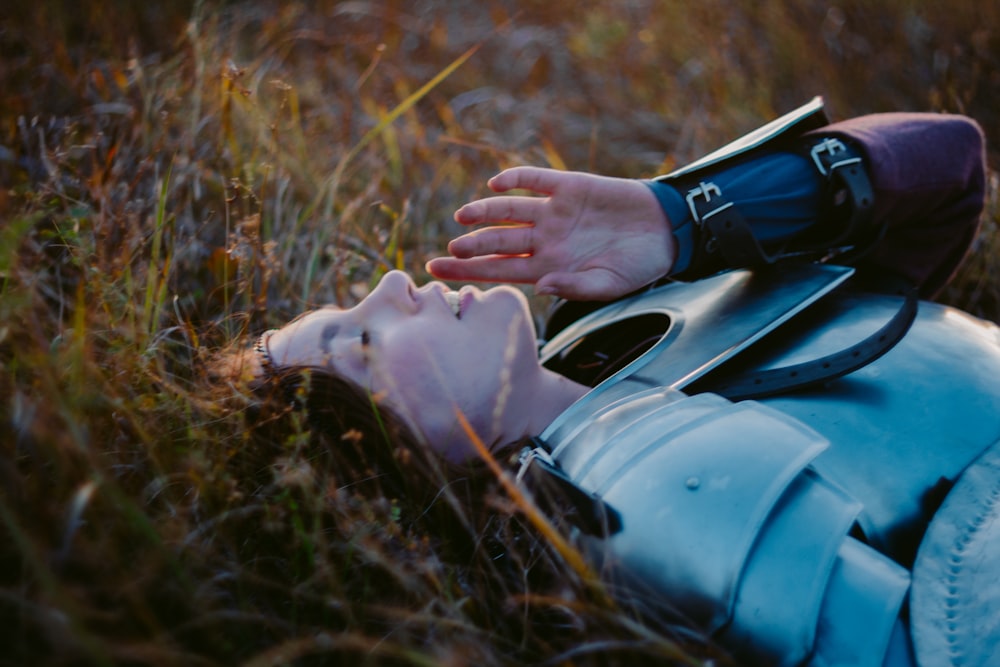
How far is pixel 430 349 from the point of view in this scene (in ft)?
4.57

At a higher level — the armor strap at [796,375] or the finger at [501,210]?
the finger at [501,210]

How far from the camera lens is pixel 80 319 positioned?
108 cm

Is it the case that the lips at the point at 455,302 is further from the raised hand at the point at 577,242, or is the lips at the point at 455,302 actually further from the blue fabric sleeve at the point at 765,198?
the blue fabric sleeve at the point at 765,198

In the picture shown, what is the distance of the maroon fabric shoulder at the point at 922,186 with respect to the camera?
61.1 inches

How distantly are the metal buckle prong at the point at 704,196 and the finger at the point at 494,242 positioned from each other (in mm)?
354

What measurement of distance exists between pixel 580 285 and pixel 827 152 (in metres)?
0.63

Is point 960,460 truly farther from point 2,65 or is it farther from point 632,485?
point 2,65

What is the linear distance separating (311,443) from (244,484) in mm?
163

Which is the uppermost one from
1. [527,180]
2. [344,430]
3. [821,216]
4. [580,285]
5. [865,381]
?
[527,180]

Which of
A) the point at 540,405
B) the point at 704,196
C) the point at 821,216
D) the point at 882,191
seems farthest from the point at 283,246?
the point at 882,191

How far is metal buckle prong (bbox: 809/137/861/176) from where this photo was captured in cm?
156

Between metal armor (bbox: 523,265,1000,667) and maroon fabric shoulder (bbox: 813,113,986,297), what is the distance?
0.23 m

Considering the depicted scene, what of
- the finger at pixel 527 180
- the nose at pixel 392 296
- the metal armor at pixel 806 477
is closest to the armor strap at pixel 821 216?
the metal armor at pixel 806 477

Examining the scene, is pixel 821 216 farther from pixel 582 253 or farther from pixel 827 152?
pixel 582 253
